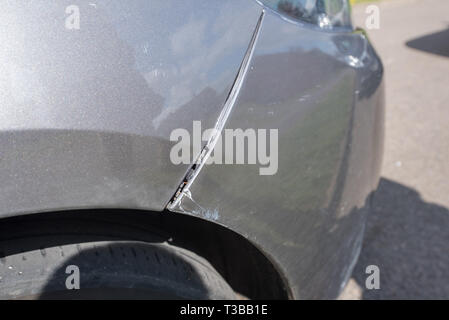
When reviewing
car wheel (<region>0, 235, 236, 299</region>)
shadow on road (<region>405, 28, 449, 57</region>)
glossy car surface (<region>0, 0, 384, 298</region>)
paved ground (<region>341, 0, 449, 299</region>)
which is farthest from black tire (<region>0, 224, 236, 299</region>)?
shadow on road (<region>405, 28, 449, 57</region>)

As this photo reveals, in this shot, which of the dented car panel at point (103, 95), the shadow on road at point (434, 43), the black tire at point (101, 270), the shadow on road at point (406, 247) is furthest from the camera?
the shadow on road at point (434, 43)

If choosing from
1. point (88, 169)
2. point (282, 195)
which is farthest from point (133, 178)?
point (282, 195)

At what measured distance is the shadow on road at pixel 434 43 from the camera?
6215 millimetres

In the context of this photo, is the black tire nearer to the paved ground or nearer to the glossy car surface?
the glossy car surface

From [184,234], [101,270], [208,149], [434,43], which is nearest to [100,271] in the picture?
[101,270]

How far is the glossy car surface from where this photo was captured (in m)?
1.13

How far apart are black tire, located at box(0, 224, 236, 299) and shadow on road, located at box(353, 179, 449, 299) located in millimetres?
1322

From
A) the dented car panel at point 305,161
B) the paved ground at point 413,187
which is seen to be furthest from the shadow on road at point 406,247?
the dented car panel at point 305,161

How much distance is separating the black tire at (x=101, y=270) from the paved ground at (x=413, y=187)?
125cm

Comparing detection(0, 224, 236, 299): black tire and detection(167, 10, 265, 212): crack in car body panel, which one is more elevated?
detection(167, 10, 265, 212): crack in car body panel

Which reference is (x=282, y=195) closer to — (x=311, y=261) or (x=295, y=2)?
(x=311, y=261)

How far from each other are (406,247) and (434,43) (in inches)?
183

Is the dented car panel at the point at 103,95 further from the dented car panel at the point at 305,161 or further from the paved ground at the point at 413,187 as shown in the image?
the paved ground at the point at 413,187

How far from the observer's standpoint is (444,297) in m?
2.37
